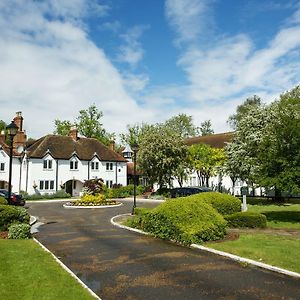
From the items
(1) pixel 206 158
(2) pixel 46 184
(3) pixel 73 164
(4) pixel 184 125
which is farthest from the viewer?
(4) pixel 184 125

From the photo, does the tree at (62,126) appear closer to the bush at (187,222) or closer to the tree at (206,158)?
the tree at (206,158)

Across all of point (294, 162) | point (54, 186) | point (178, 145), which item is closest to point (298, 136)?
point (294, 162)

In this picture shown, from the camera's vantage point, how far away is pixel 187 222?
52.2 ft

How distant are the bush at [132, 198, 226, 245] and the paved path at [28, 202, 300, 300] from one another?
670 millimetres

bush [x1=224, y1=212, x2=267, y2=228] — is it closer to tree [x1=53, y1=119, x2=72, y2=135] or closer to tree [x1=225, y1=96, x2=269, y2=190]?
tree [x1=225, y1=96, x2=269, y2=190]

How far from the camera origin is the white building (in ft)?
163

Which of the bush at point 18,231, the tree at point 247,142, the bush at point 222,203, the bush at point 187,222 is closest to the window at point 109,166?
the tree at point 247,142

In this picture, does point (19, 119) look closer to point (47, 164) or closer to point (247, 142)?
point (47, 164)

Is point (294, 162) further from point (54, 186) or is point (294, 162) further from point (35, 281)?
point (54, 186)

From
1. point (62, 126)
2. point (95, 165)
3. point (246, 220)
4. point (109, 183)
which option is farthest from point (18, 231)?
point (62, 126)

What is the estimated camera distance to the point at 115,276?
10.3m

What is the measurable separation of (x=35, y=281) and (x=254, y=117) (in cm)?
3466

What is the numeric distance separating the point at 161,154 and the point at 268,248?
1308 inches

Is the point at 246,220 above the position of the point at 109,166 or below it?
below
